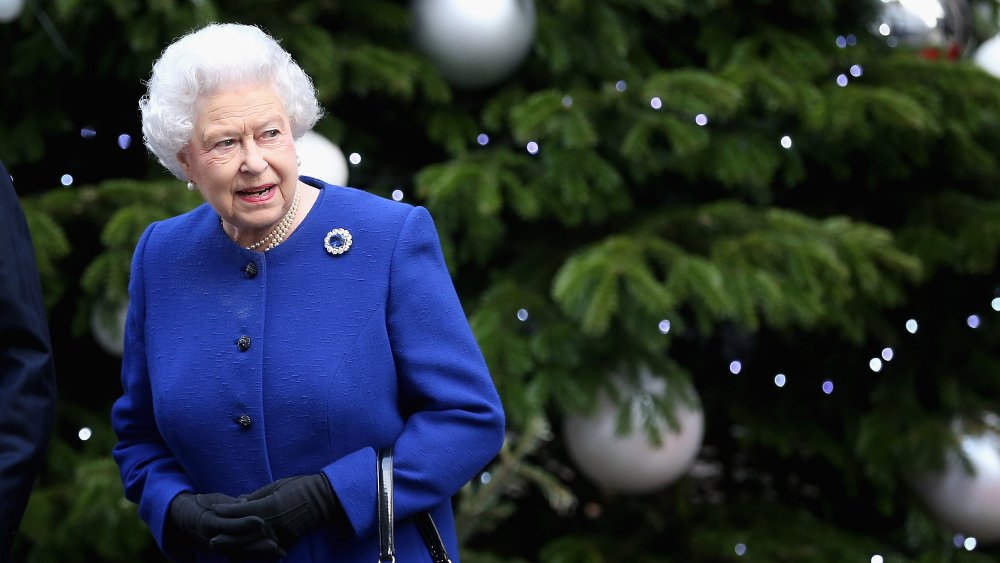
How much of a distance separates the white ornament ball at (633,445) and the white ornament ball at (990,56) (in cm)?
148

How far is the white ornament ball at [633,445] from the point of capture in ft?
10.4

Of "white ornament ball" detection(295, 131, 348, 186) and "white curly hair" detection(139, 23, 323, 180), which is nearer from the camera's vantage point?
"white curly hair" detection(139, 23, 323, 180)

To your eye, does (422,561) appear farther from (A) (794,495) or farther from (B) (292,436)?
(A) (794,495)

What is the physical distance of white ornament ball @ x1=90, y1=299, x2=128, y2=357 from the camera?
2939mm

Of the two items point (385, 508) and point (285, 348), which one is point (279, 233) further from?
point (385, 508)

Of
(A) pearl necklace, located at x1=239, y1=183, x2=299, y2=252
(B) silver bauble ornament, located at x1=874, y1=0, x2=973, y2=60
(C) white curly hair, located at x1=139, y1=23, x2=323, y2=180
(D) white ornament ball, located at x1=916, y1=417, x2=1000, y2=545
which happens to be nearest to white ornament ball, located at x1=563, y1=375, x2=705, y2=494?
(D) white ornament ball, located at x1=916, y1=417, x2=1000, y2=545

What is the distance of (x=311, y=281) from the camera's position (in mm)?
1767

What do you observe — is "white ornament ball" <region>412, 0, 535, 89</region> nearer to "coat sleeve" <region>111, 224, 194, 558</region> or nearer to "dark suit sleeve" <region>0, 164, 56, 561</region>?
"coat sleeve" <region>111, 224, 194, 558</region>

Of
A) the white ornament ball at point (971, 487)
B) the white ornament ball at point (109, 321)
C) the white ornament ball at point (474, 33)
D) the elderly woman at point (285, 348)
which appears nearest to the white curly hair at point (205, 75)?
the elderly woman at point (285, 348)

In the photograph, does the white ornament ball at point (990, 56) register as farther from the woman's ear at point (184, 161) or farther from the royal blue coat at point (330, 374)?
the woman's ear at point (184, 161)

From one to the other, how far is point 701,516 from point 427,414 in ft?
7.03

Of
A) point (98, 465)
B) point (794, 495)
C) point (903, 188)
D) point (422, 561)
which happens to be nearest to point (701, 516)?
point (794, 495)

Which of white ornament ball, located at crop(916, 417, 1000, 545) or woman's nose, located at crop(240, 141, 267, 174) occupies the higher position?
woman's nose, located at crop(240, 141, 267, 174)

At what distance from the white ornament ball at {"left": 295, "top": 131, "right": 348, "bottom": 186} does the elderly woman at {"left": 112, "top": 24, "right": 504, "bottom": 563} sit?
38.3 inches
